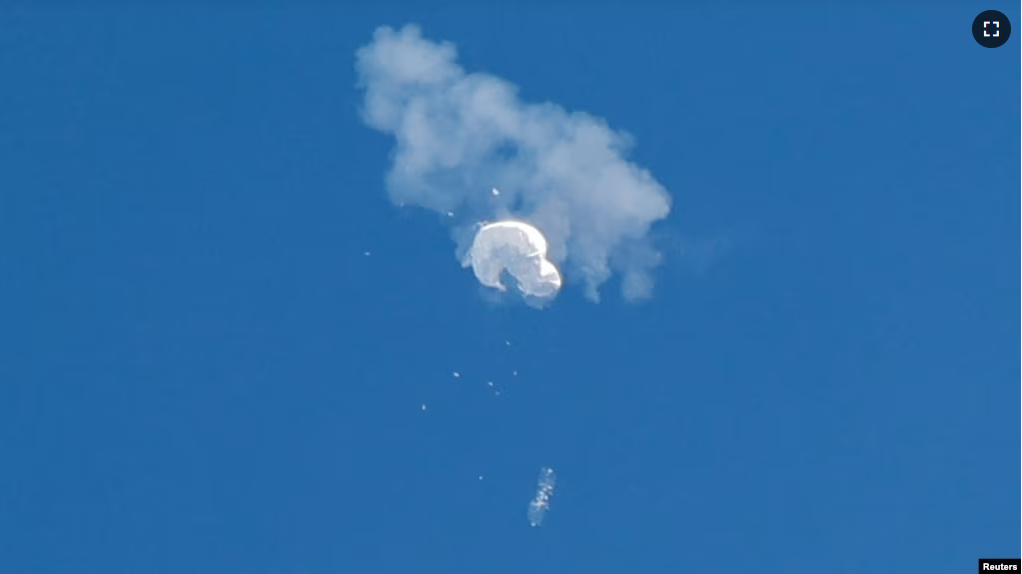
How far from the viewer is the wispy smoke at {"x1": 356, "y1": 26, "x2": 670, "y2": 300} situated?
14586 millimetres

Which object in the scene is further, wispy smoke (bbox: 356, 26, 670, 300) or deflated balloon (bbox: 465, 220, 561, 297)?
wispy smoke (bbox: 356, 26, 670, 300)

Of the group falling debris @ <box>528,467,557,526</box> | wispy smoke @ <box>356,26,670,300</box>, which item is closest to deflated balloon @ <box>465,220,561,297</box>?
wispy smoke @ <box>356,26,670,300</box>

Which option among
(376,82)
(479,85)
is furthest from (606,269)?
(376,82)

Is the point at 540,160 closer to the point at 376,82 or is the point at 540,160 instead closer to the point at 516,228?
the point at 516,228

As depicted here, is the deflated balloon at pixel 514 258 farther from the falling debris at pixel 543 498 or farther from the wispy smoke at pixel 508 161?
the falling debris at pixel 543 498

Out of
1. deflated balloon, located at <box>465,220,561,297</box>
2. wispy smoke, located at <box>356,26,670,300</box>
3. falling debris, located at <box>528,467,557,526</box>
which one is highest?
wispy smoke, located at <box>356,26,670,300</box>

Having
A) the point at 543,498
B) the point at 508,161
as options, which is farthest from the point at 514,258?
the point at 543,498

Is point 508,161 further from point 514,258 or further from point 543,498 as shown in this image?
point 543,498

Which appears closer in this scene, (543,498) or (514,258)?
(514,258)

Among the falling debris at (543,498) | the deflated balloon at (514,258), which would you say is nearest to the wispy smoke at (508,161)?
the deflated balloon at (514,258)

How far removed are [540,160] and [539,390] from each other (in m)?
3.21

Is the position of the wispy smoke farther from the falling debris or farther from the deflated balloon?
the falling debris

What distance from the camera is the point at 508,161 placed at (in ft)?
48.3

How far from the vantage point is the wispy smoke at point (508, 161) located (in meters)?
14.6
